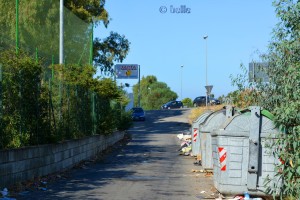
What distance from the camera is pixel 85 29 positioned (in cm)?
2342

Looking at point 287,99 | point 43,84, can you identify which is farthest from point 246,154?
point 43,84

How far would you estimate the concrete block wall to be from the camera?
10281 mm

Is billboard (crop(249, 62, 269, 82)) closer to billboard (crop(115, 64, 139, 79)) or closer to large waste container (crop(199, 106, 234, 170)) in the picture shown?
large waste container (crop(199, 106, 234, 170))

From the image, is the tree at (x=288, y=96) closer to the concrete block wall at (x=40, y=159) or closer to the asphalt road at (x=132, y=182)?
the asphalt road at (x=132, y=182)

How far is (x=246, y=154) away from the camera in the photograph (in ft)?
33.2

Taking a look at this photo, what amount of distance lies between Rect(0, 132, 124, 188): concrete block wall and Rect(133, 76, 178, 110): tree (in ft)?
319

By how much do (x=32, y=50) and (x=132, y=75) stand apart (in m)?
66.2

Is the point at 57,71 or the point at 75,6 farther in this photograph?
the point at 75,6

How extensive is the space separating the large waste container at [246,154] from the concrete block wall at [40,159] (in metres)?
4.12

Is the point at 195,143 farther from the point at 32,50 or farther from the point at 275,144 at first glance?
the point at 275,144

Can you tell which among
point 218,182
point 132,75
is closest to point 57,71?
point 218,182

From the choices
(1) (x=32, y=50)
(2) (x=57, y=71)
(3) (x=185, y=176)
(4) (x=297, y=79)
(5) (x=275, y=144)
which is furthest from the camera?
(2) (x=57, y=71)

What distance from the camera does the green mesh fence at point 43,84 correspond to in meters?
11.4

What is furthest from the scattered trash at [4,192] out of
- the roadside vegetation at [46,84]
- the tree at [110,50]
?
the tree at [110,50]
